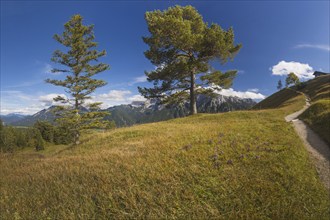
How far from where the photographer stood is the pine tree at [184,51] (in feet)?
75.0

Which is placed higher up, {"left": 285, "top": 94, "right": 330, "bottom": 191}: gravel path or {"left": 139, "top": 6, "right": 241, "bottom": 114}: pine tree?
{"left": 139, "top": 6, "right": 241, "bottom": 114}: pine tree

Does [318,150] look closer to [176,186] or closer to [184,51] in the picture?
[176,186]

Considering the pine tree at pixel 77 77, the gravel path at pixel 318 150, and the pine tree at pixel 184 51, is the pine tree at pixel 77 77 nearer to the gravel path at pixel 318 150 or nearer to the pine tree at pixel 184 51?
the pine tree at pixel 184 51

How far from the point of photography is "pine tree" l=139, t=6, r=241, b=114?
22.9 meters

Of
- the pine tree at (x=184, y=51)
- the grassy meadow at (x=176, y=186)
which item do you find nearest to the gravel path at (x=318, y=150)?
the grassy meadow at (x=176, y=186)

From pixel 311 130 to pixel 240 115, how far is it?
333 inches

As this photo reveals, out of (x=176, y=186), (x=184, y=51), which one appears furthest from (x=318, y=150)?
(x=184, y=51)

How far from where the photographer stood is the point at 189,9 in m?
25.6

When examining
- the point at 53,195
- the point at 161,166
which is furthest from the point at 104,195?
the point at 161,166

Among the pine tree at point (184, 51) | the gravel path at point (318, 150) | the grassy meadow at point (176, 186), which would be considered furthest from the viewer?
the pine tree at point (184, 51)

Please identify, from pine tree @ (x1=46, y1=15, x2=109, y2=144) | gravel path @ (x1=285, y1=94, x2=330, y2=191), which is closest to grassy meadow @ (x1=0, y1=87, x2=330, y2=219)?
gravel path @ (x1=285, y1=94, x2=330, y2=191)

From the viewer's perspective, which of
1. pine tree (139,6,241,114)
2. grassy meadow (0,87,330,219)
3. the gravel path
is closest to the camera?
grassy meadow (0,87,330,219)

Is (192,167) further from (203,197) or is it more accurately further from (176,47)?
(176,47)

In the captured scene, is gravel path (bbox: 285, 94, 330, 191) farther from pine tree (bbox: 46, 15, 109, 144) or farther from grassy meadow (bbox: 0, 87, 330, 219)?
pine tree (bbox: 46, 15, 109, 144)
